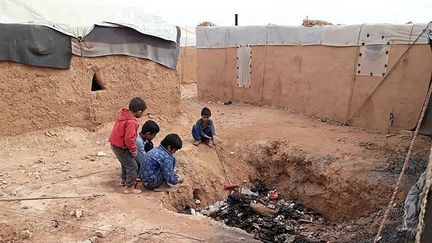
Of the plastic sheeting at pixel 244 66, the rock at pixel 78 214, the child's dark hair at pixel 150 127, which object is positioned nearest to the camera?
the rock at pixel 78 214

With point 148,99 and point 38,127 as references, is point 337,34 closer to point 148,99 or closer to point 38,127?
point 148,99

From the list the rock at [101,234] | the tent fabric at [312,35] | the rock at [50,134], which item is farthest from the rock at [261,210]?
the tent fabric at [312,35]

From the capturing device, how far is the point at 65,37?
24.1 ft

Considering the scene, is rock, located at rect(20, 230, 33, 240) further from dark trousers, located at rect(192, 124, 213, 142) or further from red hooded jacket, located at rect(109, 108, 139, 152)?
dark trousers, located at rect(192, 124, 213, 142)

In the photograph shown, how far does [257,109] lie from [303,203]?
4011mm

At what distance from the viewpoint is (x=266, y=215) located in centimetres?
636

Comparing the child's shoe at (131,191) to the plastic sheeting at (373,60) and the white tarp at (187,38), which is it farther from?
the white tarp at (187,38)

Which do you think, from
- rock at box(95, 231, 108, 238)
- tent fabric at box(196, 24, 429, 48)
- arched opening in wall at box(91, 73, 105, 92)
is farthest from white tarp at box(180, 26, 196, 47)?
rock at box(95, 231, 108, 238)

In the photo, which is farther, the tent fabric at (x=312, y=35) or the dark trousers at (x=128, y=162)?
the tent fabric at (x=312, y=35)

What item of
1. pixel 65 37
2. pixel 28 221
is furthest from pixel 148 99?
pixel 28 221

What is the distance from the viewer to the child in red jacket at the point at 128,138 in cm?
519

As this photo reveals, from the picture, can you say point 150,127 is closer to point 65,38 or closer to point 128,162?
point 128,162

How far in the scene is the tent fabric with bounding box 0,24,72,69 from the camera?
268 inches

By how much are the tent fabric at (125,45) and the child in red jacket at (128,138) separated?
2.85 m
